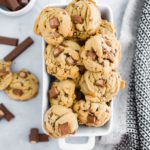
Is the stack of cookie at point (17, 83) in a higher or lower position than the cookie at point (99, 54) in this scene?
lower

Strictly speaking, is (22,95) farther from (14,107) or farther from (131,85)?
(131,85)

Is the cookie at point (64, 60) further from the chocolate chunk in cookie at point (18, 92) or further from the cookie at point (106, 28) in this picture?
the chocolate chunk in cookie at point (18, 92)

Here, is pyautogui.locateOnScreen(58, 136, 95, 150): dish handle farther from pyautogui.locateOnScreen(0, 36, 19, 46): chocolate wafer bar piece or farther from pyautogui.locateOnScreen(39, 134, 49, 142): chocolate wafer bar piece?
pyautogui.locateOnScreen(0, 36, 19, 46): chocolate wafer bar piece

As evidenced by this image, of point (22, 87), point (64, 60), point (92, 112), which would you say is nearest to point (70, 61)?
point (64, 60)

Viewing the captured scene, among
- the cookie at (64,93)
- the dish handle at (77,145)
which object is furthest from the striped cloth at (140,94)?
the cookie at (64,93)

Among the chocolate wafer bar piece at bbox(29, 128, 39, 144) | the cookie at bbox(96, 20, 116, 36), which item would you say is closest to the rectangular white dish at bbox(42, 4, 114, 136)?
the cookie at bbox(96, 20, 116, 36)

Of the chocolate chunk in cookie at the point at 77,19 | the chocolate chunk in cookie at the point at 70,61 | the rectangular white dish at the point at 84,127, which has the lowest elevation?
the rectangular white dish at the point at 84,127

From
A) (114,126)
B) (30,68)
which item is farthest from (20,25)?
(114,126)
